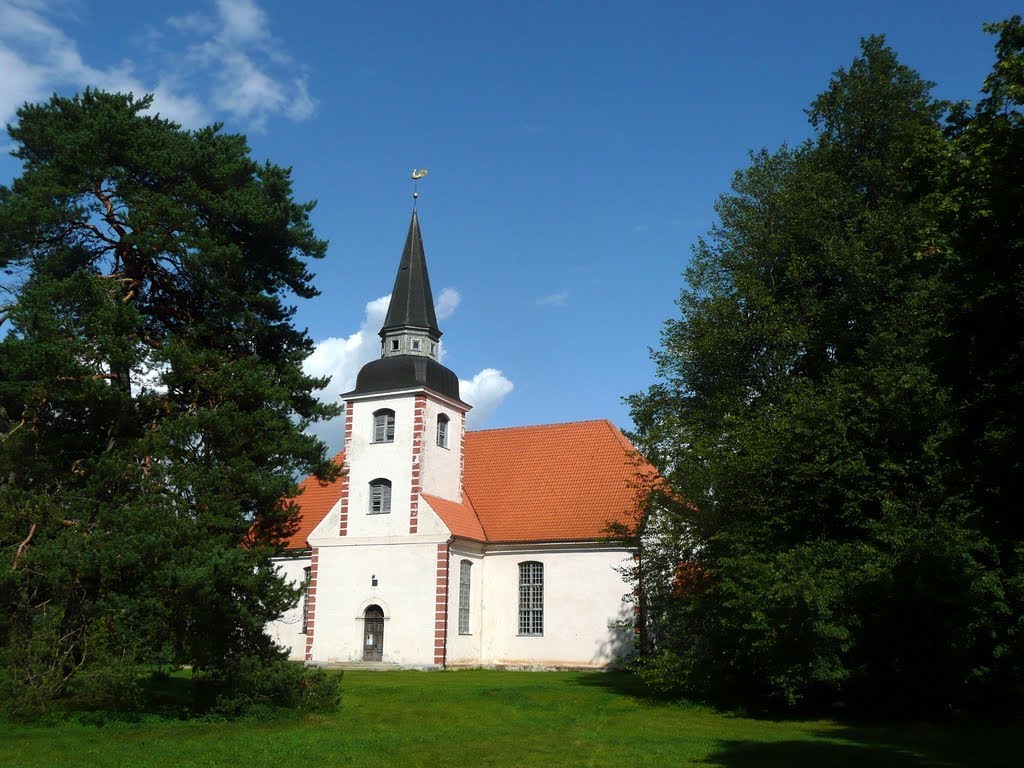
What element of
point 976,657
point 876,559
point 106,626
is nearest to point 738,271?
point 876,559

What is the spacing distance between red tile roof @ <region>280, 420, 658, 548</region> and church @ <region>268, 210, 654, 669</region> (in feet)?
0.20

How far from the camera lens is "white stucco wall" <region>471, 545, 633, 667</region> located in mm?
31656

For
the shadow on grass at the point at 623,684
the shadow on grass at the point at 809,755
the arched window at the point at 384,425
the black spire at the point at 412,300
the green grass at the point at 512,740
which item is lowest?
the shadow on grass at the point at 809,755

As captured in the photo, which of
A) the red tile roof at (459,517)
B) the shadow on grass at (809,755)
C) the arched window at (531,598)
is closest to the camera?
the shadow on grass at (809,755)

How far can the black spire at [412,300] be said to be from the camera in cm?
3444

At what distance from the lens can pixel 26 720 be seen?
615 inches

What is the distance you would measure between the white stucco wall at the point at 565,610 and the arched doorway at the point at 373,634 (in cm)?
357

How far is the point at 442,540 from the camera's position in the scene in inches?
1260

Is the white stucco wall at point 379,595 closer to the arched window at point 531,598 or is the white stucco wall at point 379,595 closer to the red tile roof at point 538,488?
the red tile roof at point 538,488

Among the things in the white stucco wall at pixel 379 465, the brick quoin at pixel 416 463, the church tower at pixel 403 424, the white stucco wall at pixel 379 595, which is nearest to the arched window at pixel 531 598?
the white stucco wall at pixel 379 595

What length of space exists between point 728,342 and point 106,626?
14716 millimetres

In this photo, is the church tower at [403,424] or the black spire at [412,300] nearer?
the church tower at [403,424]

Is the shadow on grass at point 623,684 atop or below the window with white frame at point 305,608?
below

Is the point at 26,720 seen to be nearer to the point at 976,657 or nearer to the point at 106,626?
the point at 106,626
